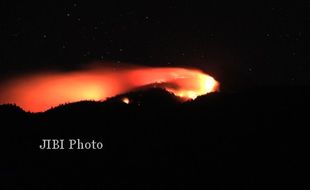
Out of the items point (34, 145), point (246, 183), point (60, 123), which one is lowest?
point (246, 183)

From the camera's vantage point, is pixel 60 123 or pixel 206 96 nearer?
pixel 60 123

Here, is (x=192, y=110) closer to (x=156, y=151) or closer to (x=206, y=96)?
(x=206, y=96)

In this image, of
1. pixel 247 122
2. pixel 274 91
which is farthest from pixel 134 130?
pixel 274 91

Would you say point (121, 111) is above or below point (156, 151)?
above

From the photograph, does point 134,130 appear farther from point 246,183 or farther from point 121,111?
point 246,183

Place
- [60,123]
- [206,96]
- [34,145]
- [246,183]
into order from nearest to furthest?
[246,183], [34,145], [60,123], [206,96]

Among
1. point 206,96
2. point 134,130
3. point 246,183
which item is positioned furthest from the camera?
point 206,96
